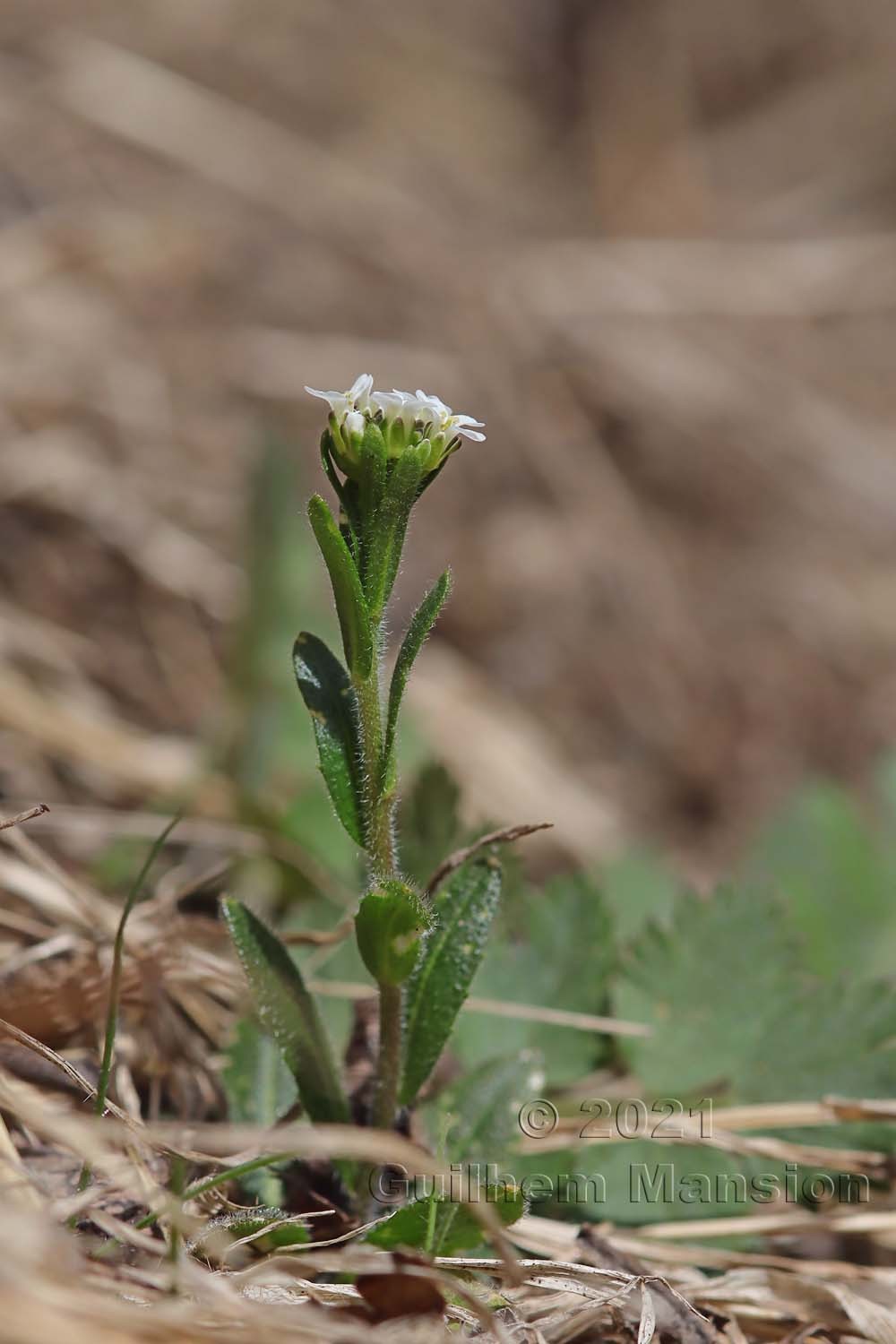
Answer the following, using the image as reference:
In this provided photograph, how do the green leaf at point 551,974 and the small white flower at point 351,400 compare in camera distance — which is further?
the green leaf at point 551,974

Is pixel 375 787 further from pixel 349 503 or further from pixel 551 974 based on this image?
pixel 551 974

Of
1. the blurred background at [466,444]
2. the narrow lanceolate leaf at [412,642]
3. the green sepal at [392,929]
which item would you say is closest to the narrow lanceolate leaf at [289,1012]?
the green sepal at [392,929]

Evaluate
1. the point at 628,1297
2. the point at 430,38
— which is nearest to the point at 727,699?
the point at 628,1297

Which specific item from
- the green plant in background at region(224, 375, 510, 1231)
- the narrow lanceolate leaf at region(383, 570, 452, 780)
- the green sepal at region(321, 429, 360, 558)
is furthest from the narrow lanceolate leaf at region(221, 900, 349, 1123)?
the green sepal at region(321, 429, 360, 558)

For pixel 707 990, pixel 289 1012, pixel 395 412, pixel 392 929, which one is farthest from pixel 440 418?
pixel 707 990

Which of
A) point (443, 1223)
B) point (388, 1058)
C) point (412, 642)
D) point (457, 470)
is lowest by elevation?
point (443, 1223)

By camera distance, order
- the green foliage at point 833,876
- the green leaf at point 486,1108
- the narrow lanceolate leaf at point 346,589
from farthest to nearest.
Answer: the green foliage at point 833,876, the green leaf at point 486,1108, the narrow lanceolate leaf at point 346,589

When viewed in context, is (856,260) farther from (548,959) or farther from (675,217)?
(548,959)

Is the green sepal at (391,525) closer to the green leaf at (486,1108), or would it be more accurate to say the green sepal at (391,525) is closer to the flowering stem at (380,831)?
the flowering stem at (380,831)
